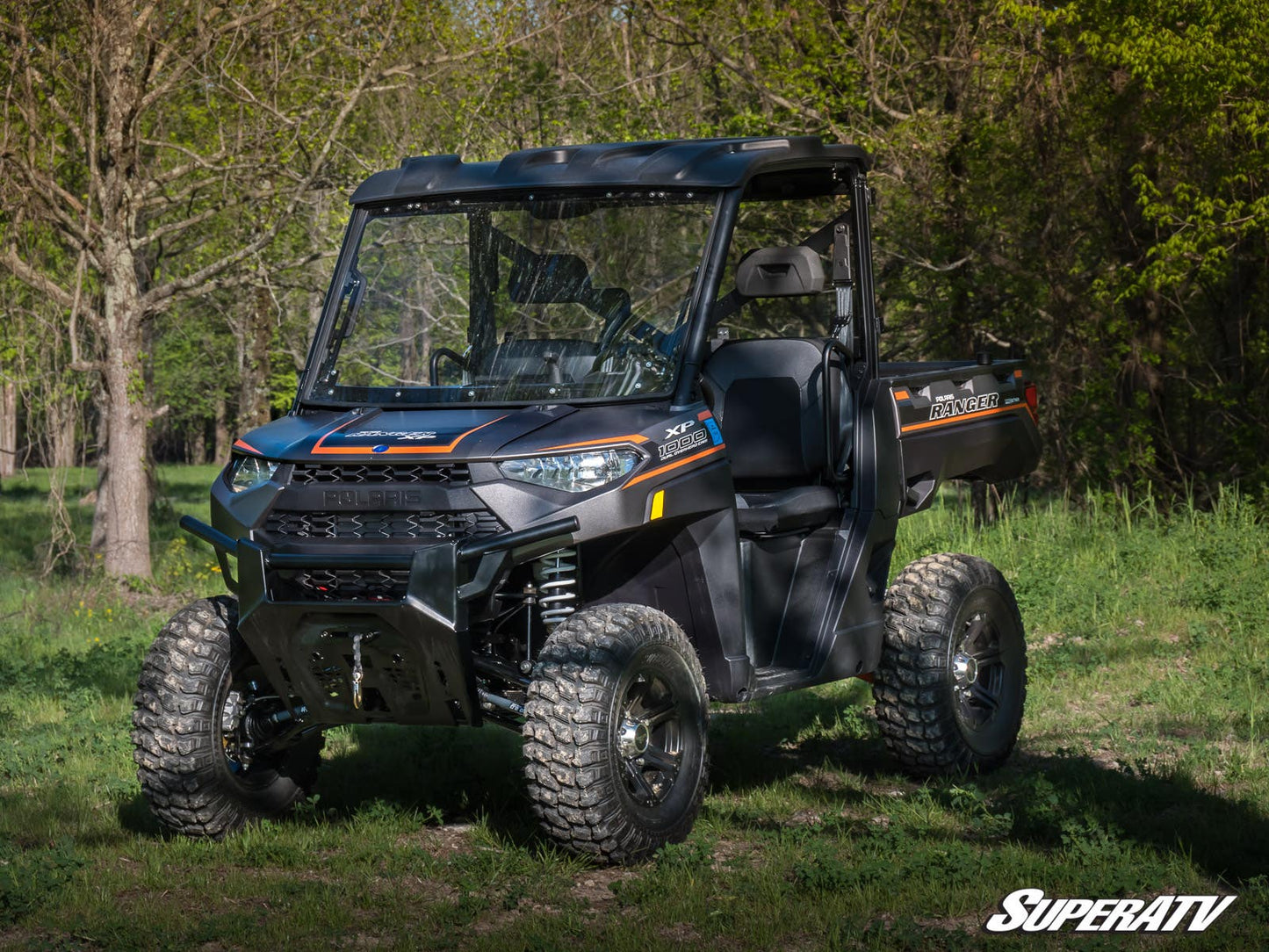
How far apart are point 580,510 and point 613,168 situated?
62.8 inches

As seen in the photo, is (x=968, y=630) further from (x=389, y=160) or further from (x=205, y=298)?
(x=205, y=298)

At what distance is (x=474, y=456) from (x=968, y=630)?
3002mm

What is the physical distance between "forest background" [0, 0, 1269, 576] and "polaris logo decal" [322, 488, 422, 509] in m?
8.77

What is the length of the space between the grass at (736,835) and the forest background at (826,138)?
552 cm

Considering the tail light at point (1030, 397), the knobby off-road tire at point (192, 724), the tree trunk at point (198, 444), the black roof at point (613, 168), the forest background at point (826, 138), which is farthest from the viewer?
the tree trunk at point (198, 444)

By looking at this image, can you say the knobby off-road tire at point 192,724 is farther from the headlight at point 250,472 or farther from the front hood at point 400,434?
the front hood at point 400,434

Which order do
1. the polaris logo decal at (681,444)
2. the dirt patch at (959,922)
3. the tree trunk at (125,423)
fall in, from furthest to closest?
the tree trunk at (125,423)
the polaris logo decal at (681,444)
the dirt patch at (959,922)

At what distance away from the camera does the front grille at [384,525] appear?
5512 millimetres

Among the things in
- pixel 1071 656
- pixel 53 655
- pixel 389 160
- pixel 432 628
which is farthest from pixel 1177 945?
pixel 389 160

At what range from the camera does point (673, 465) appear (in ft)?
19.1

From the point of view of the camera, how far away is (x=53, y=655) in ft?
35.8

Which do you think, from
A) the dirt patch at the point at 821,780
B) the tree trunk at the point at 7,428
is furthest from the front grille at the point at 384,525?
the tree trunk at the point at 7,428

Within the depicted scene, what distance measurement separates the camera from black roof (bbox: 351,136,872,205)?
6.32 meters

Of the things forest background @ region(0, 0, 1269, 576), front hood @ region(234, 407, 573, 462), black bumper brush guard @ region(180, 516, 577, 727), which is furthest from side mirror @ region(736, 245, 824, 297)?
forest background @ region(0, 0, 1269, 576)
